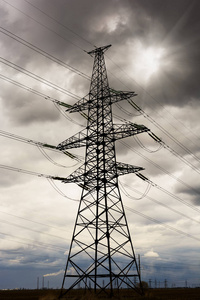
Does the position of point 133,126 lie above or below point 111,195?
above

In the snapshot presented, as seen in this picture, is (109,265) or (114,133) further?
(114,133)

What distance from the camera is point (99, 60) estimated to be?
37844mm

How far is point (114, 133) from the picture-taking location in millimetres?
31781

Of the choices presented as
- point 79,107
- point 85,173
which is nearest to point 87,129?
point 79,107

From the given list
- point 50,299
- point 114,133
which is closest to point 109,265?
point 50,299

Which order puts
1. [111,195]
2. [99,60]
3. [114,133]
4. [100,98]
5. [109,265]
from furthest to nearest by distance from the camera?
[99,60] → [100,98] → [114,133] → [111,195] → [109,265]

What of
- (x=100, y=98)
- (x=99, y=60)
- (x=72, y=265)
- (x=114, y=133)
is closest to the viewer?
(x=72, y=265)

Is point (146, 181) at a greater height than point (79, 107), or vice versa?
point (79, 107)

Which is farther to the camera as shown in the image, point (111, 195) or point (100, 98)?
point (100, 98)

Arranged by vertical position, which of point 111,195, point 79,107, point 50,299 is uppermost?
point 79,107

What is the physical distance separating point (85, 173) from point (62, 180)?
10.2ft

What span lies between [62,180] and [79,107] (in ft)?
29.6

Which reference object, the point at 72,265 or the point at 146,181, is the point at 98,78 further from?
the point at 72,265

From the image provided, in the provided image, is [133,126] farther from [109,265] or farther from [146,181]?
[109,265]
